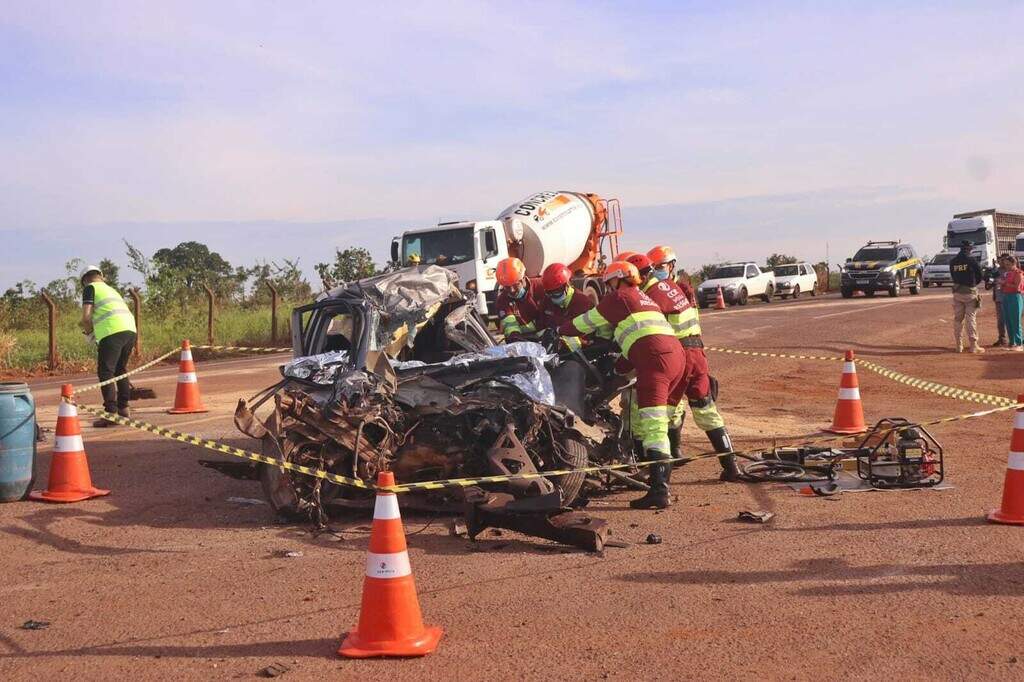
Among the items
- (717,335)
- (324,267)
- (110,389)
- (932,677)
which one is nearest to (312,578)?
(932,677)

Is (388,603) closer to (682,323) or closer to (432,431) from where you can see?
(432,431)

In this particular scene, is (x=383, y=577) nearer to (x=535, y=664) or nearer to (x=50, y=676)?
(x=535, y=664)

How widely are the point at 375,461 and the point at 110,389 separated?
6.04 m

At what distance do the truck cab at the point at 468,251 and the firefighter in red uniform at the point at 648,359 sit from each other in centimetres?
1374

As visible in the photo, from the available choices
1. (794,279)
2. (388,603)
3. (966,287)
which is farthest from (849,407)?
(794,279)

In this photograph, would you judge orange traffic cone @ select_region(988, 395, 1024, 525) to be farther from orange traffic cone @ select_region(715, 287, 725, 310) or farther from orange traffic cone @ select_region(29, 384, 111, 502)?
orange traffic cone @ select_region(715, 287, 725, 310)

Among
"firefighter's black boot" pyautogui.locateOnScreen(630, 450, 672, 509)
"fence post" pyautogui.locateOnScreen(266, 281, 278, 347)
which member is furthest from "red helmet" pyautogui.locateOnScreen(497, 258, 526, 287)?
"fence post" pyautogui.locateOnScreen(266, 281, 278, 347)

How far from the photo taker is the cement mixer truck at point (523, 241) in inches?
870

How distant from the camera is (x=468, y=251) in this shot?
873 inches

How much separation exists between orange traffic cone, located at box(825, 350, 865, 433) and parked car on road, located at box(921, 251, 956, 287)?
37.8m

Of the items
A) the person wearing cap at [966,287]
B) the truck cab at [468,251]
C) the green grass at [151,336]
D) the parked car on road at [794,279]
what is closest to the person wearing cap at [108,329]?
the truck cab at [468,251]

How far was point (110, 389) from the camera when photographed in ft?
38.9

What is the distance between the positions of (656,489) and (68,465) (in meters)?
4.77

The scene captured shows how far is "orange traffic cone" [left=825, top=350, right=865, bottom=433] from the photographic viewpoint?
35.9 ft
